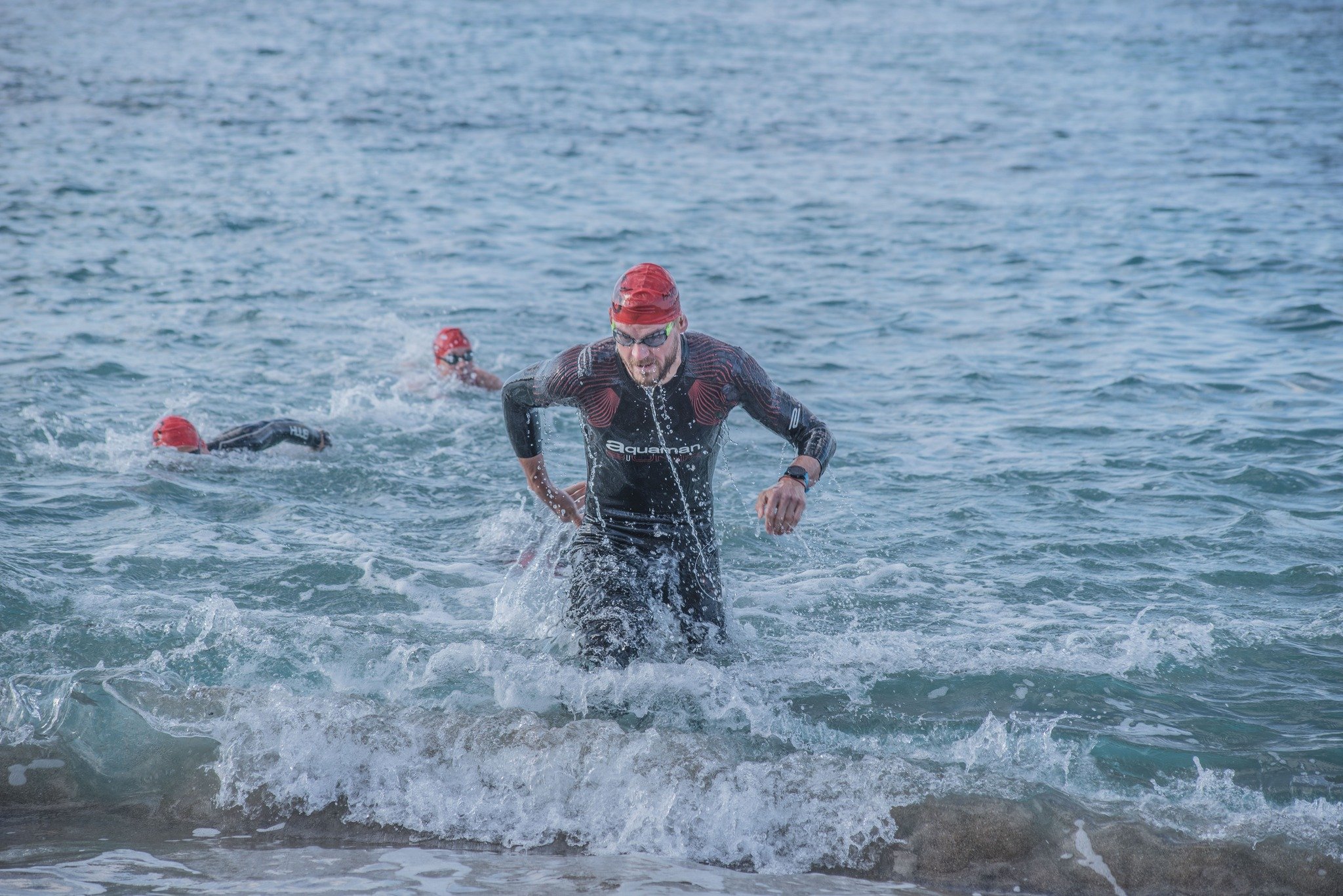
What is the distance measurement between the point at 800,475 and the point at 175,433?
5612mm

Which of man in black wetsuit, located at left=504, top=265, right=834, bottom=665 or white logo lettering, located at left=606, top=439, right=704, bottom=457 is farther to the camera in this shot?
white logo lettering, located at left=606, top=439, right=704, bottom=457

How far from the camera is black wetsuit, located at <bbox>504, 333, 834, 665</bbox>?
570 cm

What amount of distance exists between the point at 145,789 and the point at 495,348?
294 inches

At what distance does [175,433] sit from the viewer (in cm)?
907

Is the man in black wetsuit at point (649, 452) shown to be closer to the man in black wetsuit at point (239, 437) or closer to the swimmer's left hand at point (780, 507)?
the swimmer's left hand at point (780, 507)

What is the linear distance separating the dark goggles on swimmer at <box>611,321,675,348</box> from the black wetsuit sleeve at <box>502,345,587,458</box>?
1.26ft

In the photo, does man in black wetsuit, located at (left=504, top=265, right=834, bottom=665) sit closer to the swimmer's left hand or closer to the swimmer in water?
the swimmer's left hand

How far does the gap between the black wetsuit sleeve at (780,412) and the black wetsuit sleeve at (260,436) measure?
486 centimetres

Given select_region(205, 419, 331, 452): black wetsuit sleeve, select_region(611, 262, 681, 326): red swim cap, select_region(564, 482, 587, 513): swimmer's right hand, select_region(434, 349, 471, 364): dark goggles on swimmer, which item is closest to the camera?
select_region(611, 262, 681, 326): red swim cap

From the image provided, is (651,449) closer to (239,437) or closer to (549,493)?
(549,493)

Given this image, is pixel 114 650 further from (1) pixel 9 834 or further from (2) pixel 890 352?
(2) pixel 890 352

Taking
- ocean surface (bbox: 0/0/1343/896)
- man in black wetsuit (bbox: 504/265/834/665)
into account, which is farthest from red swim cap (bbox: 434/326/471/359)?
man in black wetsuit (bbox: 504/265/834/665)

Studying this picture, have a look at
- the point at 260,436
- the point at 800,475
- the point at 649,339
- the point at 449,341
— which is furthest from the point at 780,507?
the point at 449,341

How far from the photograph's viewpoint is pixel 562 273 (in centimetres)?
1513
